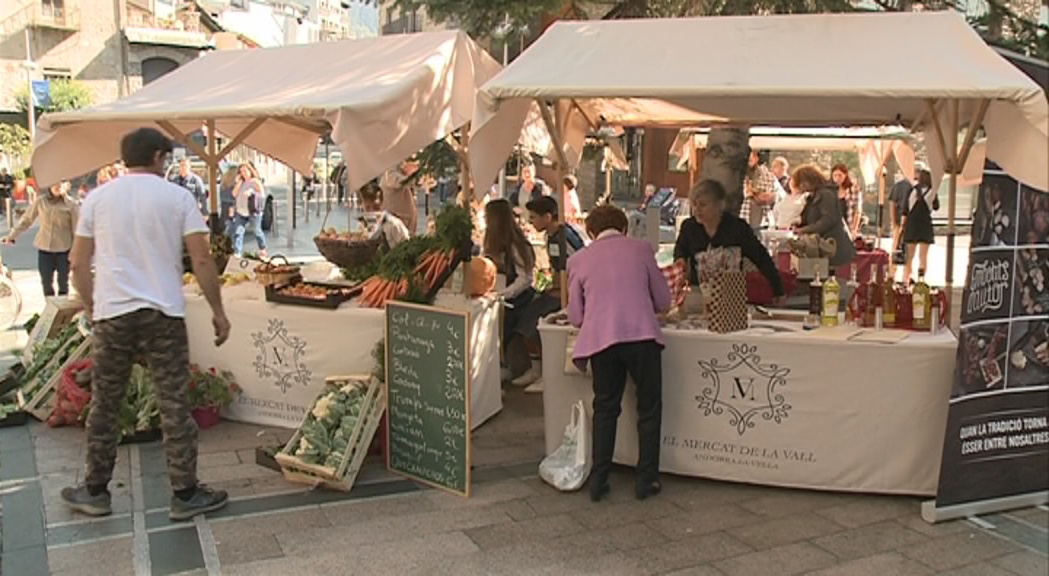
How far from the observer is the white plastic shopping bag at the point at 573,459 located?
4.67 metres

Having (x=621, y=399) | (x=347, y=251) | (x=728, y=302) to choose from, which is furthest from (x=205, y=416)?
(x=728, y=302)

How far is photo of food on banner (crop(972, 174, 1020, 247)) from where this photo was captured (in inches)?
163

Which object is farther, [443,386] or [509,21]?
[509,21]

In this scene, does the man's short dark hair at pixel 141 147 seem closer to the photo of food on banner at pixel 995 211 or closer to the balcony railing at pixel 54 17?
the photo of food on banner at pixel 995 211

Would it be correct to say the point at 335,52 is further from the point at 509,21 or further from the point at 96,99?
the point at 96,99

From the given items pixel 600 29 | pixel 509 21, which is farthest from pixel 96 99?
pixel 600 29

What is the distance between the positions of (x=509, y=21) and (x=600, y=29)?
3.16 metres

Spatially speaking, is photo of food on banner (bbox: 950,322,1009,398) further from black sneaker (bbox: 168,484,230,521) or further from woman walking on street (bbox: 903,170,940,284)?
woman walking on street (bbox: 903,170,940,284)

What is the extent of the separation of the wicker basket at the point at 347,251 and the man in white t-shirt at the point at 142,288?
1.96 m

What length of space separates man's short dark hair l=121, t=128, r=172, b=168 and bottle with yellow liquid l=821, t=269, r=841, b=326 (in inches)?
131

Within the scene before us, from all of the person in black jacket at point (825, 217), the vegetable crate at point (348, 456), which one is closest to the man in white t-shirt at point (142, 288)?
the vegetable crate at point (348, 456)

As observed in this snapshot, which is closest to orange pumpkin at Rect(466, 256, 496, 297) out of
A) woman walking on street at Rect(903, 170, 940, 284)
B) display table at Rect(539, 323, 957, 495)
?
display table at Rect(539, 323, 957, 495)

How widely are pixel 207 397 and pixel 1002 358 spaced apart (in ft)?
14.8

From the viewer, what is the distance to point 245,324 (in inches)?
231
